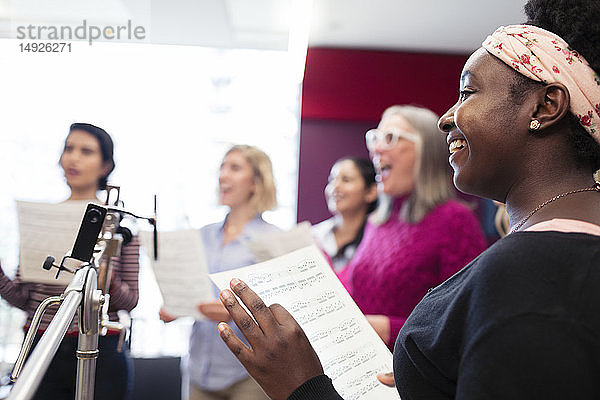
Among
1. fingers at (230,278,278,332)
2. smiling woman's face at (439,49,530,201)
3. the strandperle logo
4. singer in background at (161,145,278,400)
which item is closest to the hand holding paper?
fingers at (230,278,278,332)

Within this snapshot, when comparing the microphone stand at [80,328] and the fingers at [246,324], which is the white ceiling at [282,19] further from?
the fingers at [246,324]

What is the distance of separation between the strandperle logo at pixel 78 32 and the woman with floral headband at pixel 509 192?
2.03 feet

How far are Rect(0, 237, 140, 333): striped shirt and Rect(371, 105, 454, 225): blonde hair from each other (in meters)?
0.98

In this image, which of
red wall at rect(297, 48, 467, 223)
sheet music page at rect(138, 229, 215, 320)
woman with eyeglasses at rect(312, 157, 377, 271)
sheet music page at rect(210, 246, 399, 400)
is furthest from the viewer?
red wall at rect(297, 48, 467, 223)

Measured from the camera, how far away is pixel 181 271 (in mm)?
1517

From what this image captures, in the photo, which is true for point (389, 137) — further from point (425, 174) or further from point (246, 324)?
point (246, 324)

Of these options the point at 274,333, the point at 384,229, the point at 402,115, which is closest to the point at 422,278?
the point at 384,229

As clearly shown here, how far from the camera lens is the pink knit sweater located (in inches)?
70.0

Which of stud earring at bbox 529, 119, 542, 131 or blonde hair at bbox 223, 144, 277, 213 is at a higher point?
stud earring at bbox 529, 119, 542, 131

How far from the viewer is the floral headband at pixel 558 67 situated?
767mm

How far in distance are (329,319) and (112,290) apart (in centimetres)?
43

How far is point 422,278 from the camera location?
5.87 feet

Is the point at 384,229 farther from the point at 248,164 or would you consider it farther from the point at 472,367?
the point at 472,367

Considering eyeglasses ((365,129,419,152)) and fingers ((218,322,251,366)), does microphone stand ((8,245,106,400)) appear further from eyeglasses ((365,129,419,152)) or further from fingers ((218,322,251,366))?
eyeglasses ((365,129,419,152))
